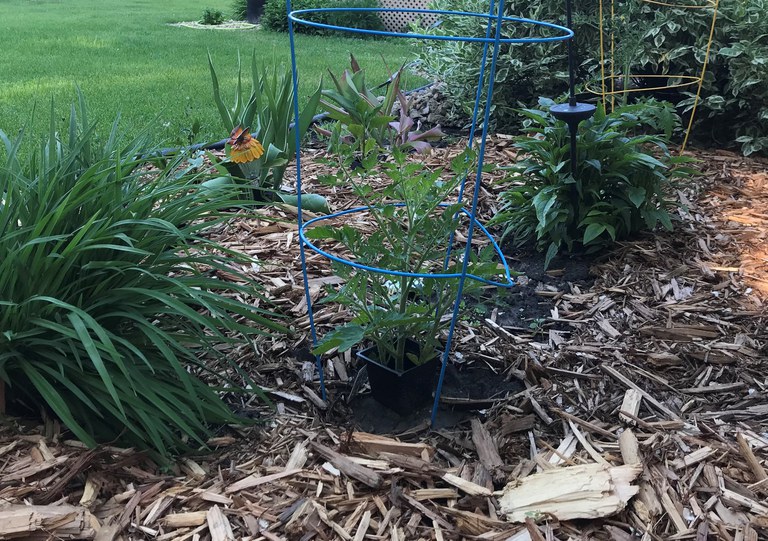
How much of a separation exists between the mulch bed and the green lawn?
1.67 metres

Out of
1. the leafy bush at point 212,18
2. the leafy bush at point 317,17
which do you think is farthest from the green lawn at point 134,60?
the leafy bush at point 212,18

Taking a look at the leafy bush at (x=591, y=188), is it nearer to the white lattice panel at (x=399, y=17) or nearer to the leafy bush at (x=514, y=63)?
the leafy bush at (x=514, y=63)

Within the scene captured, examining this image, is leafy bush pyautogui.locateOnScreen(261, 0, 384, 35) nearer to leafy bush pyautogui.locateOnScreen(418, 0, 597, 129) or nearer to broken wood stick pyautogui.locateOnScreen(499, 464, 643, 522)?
leafy bush pyautogui.locateOnScreen(418, 0, 597, 129)

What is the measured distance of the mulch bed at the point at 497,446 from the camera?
5.75 feet

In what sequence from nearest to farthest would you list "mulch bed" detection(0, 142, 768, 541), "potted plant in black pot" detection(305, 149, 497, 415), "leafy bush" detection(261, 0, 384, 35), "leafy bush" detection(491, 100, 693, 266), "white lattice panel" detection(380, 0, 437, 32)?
"mulch bed" detection(0, 142, 768, 541) < "potted plant in black pot" detection(305, 149, 497, 415) < "leafy bush" detection(491, 100, 693, 266) < "leafy bush" detection(261, 0, 384, 35) < "white lattice panel" detection(380, 0, 437, 32)

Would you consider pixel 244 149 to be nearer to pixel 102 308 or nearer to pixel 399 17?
pixel 102 308

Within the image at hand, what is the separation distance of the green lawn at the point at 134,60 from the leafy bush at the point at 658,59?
1.56 m

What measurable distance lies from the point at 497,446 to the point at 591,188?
5.09 feet

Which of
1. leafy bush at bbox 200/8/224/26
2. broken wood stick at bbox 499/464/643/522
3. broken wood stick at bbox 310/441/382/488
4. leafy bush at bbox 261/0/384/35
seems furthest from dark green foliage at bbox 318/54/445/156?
leafy bush at bbox 200/8/224/26

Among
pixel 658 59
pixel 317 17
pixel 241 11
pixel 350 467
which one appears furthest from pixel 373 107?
pixel 241 11

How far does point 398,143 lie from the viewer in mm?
4480

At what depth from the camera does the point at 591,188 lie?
3.18 meters

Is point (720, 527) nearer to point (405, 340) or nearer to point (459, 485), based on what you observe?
point (459, 485)

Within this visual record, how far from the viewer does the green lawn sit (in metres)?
5.35
